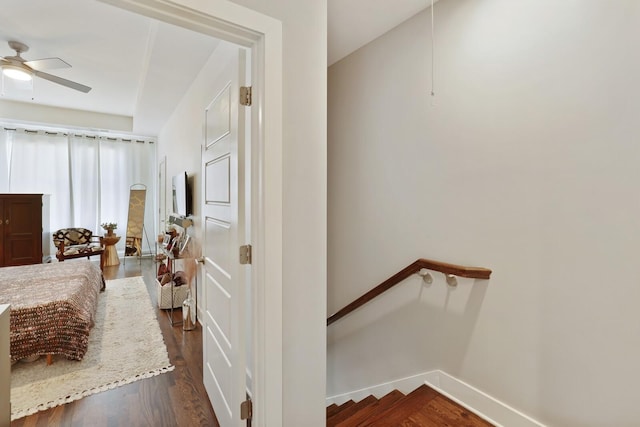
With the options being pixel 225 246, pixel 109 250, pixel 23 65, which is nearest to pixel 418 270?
pixel 225 246

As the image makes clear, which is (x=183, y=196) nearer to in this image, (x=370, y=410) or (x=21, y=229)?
(x=370, y=410)

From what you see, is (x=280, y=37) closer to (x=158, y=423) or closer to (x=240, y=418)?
(x=240, y=418)

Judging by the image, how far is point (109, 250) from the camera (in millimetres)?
5723

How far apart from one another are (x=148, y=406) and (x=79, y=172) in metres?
5.64

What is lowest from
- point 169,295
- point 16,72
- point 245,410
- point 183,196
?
point 169,295

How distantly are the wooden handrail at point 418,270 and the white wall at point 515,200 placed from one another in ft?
0.26

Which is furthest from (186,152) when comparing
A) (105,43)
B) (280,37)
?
(280,37)

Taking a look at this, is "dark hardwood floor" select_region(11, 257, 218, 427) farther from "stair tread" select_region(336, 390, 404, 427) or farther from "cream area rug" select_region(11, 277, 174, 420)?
"stair tread" select_region(336, 390, 404, 427)

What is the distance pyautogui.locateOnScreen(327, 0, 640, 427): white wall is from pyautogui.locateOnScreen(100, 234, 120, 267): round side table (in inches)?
215

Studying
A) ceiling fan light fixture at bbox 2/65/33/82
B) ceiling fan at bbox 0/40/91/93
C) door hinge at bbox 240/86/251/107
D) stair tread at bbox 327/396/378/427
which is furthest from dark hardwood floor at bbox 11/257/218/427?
ceiling fan light fixture at bbox 2/65/33/82

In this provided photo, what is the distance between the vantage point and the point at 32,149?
5328 millimetres

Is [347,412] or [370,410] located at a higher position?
[370,410]

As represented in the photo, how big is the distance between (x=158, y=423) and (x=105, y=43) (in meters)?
3.43

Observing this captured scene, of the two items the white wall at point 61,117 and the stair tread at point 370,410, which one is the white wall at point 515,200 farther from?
the white wall at point 61,117
